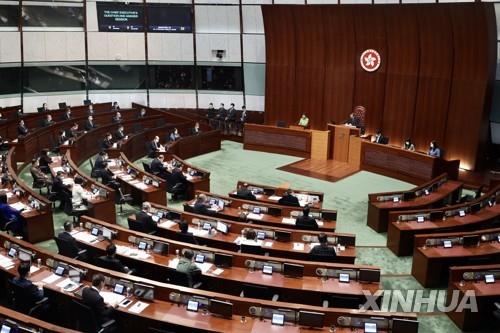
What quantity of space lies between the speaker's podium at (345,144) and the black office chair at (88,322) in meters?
11.6

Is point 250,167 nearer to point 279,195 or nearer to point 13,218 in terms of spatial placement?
point 279,195

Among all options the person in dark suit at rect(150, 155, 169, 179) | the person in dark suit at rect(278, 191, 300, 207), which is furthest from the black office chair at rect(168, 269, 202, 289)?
the person in dark suit at rect(150, 155, 169, 179)

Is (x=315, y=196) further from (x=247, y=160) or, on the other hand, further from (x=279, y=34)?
(x=279, y=34)

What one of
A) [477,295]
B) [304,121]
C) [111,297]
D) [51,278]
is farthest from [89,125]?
[477,295]

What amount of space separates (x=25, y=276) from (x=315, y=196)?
656 centimetres

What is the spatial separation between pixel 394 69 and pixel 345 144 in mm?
3111

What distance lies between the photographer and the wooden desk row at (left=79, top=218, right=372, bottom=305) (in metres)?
7.51

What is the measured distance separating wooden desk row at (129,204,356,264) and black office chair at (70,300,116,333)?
2925 mm

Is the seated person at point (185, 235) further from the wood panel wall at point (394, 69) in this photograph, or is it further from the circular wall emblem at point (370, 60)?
the circular wall emblem at point (370, 60)

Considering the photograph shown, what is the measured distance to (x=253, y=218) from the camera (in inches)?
412

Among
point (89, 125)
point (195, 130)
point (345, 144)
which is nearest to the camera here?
point (345, 144)

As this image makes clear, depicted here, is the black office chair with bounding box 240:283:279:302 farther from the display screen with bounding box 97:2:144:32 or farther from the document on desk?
the display screen with bounding box 97:2:144:32

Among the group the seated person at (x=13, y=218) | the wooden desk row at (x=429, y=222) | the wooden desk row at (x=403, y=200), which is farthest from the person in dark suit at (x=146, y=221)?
the wooden desk row at (x=403, y=200)

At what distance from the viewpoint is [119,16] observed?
839 inches
